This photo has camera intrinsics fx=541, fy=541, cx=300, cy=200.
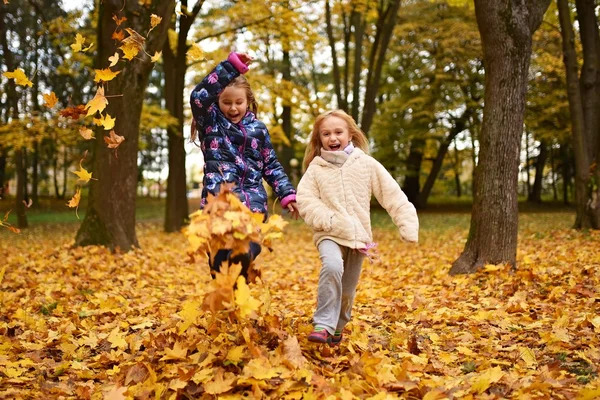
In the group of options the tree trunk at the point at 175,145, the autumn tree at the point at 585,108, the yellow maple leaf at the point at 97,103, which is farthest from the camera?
the tree trunk at the point at 175,145

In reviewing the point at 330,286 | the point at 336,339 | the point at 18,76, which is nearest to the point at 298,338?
the point at 336,339

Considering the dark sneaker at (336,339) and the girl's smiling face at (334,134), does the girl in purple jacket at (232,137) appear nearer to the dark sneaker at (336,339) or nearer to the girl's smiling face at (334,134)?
the girl's smiling face at (334,134)

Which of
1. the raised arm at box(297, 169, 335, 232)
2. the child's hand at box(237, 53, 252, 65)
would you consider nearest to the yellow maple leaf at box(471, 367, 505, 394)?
the raised arm at box(297, 169, 335, 232)

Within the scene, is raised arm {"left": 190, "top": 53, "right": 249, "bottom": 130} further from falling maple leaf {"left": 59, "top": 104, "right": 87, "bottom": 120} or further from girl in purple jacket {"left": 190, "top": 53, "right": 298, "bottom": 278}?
falling maple leaf {"left": 59, "top": 104, "right": 87, "bottom": 120}

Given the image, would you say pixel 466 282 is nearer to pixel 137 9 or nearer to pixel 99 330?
pixel 99 330

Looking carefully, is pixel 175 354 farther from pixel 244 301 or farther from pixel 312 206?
pixel 312 206

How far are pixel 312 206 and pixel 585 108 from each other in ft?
33.0

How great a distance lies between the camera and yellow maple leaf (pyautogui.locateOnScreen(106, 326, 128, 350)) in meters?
3.70

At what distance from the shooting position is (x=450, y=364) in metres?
3.42

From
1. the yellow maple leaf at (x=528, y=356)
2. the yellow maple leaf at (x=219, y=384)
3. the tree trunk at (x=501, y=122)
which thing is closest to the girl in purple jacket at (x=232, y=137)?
the yellow maple leaf at (x=219, y=384)

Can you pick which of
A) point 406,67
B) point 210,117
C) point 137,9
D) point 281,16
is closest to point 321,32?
point 406,67

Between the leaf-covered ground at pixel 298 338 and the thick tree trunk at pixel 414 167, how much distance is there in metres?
19.5

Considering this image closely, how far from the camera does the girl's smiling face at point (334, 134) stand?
143 inches

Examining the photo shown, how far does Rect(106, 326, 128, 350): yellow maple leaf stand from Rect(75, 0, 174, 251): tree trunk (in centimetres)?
477
